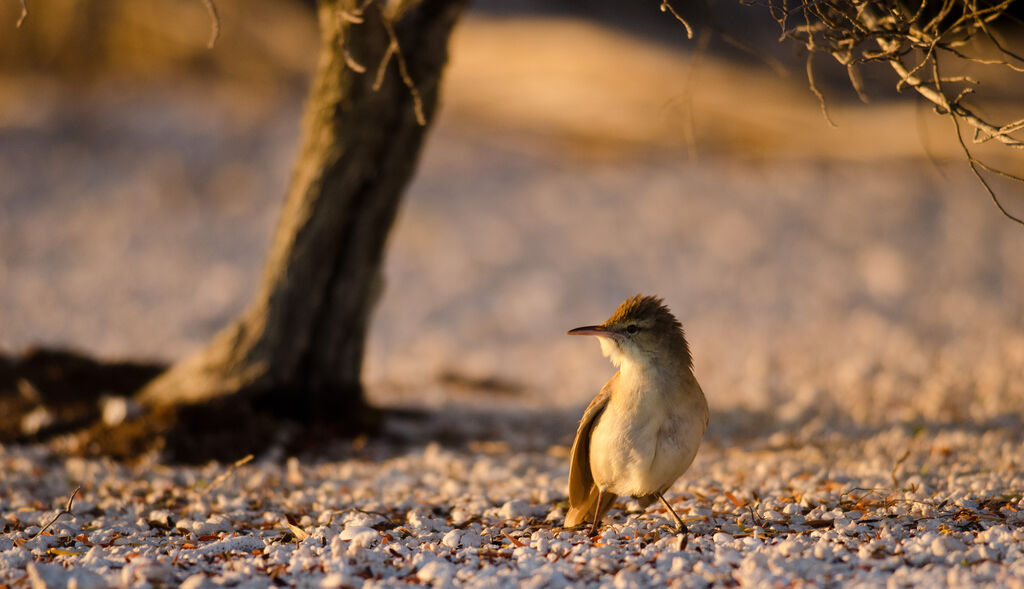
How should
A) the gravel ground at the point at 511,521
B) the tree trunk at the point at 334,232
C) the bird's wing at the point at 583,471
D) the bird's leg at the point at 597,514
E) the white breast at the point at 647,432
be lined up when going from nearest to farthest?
the gravel ground at the point at 511,521 → the white breast at the point at 647,432 → the bird's leg at the point at 597,514 → the bird's wing at the point at 583,471 → the tree trunk at the point at 334,232

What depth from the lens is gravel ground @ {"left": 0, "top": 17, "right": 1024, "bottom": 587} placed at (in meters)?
3.08

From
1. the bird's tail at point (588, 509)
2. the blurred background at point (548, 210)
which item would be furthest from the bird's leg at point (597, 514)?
the blurred background at point (548, 210)

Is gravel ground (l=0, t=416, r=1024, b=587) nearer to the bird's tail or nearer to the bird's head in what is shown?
the bird's tail

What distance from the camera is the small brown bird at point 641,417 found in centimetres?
333

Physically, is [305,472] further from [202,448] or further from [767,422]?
[767,422]

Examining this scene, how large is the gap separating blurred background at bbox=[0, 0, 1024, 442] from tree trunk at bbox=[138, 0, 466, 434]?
1.28m

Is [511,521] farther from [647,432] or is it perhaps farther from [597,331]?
[597,331]

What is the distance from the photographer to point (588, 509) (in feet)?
12.0

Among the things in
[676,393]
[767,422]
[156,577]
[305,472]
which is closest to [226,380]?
[305,472]

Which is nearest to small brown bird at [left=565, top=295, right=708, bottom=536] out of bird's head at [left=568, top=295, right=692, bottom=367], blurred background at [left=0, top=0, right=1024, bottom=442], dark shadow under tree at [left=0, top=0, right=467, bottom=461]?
bird's head at [left=568, top=295, right=692, bottom=367]

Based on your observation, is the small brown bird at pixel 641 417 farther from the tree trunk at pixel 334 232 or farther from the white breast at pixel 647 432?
the tree trunk at pixel 334 232

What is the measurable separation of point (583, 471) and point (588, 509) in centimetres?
17

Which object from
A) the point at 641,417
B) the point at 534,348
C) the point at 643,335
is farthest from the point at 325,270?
the point at 534,348

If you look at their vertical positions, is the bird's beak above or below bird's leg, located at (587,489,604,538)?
above
